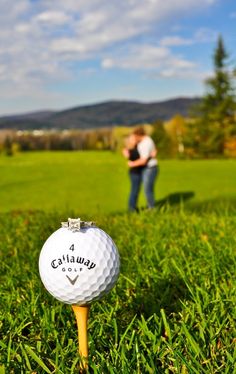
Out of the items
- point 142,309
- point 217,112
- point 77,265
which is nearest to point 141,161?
point 142,309

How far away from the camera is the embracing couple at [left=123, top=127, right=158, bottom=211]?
34.3 feet

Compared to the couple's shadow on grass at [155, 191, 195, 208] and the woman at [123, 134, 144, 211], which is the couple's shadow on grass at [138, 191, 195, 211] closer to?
the couple's shadow on grass at [155, 191, 195, 208]

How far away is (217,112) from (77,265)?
50859 millimetres

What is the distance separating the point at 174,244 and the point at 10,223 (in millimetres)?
2955

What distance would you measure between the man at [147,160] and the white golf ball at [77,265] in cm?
832

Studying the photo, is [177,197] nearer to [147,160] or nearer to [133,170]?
[133,170]

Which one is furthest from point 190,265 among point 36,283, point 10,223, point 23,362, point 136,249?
point 10,223

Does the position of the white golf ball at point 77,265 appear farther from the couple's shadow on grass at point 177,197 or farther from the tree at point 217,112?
the tree at point 217,112

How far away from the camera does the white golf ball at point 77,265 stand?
2020 millimetres

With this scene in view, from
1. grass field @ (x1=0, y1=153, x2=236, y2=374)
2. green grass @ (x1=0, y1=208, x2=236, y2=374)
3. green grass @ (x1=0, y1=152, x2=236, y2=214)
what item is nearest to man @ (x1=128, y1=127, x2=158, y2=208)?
green grass @ (x1=0, y1=152, x2=236, y2=214)

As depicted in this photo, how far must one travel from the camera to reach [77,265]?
2.02m

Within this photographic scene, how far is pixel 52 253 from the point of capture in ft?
6.82

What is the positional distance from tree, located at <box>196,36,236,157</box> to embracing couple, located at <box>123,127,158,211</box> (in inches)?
1603

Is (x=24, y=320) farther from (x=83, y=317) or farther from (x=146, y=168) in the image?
(x=146, y=168)
